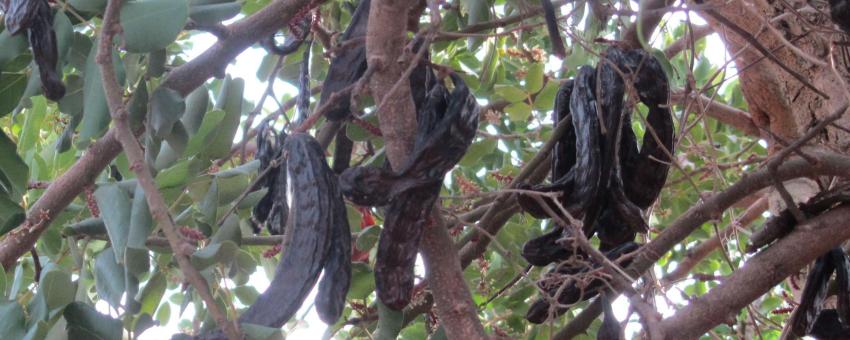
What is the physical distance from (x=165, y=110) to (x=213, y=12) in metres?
0.21

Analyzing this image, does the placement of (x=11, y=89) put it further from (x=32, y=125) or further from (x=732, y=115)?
(x=732, y=115)

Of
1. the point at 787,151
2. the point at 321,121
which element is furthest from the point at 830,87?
Answer: the point at 321,121

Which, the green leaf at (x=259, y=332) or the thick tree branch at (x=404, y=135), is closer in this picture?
the green leaf at (x=259, y=332)

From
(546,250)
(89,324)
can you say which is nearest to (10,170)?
(89,324)

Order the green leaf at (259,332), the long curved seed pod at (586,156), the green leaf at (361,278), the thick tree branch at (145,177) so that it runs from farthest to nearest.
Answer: the green leaf at (361,278)
the long curved seed pod at (586,156)
the green leaf at (259,332)
the thick tree branch at (145,177)

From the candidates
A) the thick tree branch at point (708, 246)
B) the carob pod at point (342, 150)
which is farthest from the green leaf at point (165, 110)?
the thick tree branch at point (708, 246)

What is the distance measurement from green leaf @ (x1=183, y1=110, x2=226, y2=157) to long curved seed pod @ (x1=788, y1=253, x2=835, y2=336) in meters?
1.09

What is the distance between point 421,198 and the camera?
1.39m

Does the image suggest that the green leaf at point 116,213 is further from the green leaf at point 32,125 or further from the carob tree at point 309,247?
the green leaf at point 32,125

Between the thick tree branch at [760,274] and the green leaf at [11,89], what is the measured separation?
3.73 ft

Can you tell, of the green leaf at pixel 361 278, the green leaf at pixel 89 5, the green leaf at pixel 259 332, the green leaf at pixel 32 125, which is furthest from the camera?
the green leaf at pixel 32 125

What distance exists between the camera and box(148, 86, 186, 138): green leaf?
1572mm

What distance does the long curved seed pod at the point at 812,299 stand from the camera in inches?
70.6

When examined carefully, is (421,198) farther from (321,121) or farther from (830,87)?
(830,87)
